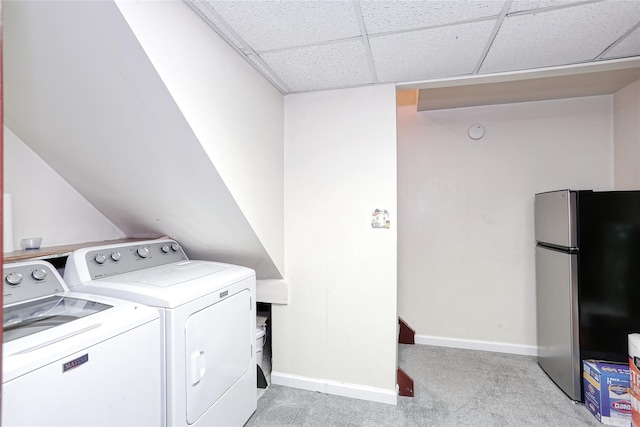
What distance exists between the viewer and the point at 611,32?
1566 millimetres

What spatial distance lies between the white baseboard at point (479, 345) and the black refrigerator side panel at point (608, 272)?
0.77 metres

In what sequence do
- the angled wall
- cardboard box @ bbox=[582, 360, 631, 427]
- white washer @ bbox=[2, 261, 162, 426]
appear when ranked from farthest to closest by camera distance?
cardboard box @ bbox=[582, 360, 631, 427] → the angled wall → white washer @ bbox=[2, 261, 162, 426]

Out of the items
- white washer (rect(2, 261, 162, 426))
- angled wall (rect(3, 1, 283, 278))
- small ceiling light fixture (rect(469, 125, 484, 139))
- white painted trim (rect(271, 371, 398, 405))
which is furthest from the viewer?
small ceiling light fixture (rect(469, 125, 484, 139))

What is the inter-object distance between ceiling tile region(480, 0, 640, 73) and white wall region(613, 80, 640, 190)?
98 cm

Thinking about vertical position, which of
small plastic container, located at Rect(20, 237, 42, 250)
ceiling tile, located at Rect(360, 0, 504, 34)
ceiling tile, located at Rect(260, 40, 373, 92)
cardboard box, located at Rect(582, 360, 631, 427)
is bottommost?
cardboard box, located at Rect(582, 360, 631, 427)

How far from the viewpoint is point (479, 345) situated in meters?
2.93

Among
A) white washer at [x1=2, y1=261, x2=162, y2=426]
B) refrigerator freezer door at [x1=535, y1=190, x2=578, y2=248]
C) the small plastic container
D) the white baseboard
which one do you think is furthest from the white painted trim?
the small plastic container

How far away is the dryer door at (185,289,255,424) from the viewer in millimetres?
1461

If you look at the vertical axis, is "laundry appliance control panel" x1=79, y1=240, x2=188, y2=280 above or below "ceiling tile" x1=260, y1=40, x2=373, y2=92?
below

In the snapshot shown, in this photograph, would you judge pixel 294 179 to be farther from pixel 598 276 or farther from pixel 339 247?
pixel 598 276

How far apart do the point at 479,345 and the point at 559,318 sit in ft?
2.81

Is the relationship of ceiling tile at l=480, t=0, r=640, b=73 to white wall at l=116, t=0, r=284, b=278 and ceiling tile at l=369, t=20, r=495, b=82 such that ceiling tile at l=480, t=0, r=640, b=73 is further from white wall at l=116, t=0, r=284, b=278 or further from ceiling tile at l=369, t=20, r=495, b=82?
white wall at l=116, t=0, r=284, b=278

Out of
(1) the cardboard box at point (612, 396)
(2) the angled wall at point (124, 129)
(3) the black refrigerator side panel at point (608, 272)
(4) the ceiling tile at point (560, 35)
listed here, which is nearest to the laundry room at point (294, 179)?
(2) the angled wall at point (124, 129)

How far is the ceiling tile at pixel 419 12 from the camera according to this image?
1.33 m
